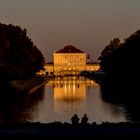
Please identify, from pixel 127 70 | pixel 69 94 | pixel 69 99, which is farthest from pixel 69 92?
pixel 69 99

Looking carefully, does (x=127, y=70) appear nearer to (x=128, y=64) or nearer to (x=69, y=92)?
(x=128, y=64)

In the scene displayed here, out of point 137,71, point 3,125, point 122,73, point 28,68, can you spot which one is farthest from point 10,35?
point 3,125

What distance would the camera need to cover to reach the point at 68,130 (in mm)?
17656

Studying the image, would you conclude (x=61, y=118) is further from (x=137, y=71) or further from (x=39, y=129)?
(x=137, y=71)

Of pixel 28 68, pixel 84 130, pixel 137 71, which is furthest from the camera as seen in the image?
pixel 28 68

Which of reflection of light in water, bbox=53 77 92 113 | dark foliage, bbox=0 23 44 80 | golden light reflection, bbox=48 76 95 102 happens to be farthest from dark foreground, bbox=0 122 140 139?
dark foliage, bbox=0 23 44 80

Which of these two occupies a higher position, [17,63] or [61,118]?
[17,63]

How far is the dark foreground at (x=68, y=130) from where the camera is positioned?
16594mm

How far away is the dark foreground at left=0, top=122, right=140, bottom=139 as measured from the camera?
54.4 feet

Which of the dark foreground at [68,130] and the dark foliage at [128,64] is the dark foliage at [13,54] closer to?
the dark foliage at [128,64]

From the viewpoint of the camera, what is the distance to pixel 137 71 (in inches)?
2263

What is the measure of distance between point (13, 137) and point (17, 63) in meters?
48.8

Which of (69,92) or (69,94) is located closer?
(69,94)

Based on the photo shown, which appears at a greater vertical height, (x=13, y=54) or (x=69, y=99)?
(x=13, y=54)
